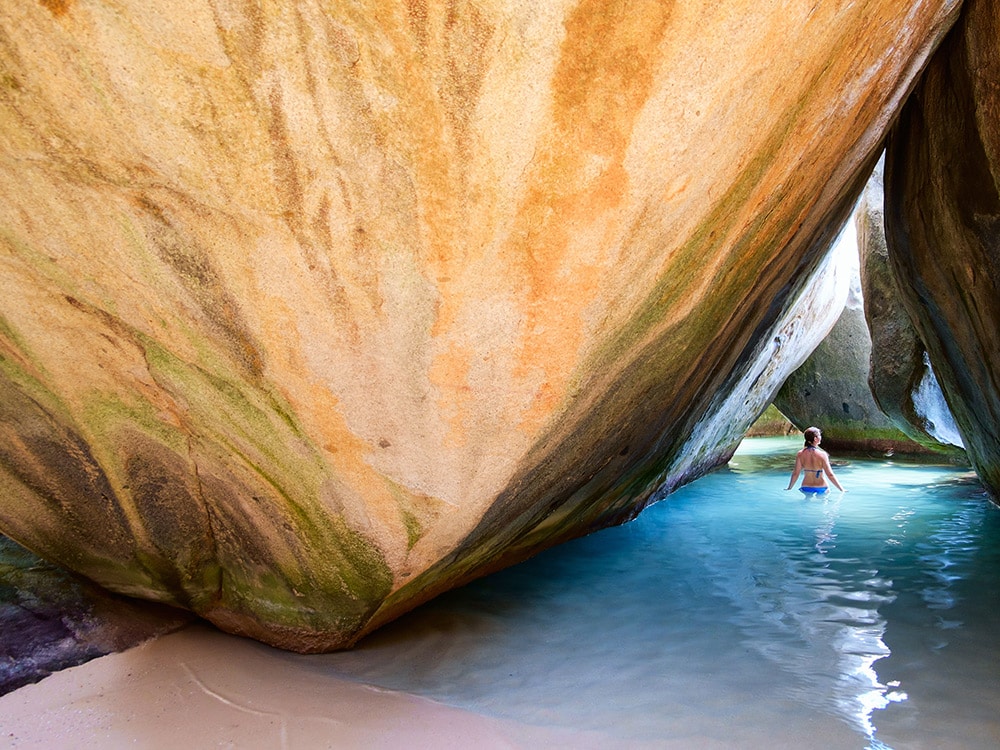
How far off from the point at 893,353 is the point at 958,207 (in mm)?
4252

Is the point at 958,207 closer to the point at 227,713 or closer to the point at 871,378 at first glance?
the point at 227,713

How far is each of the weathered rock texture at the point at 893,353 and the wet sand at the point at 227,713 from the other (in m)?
6.53

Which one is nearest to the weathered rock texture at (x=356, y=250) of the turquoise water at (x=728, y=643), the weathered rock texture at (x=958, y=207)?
the weathered rock texture at (x=958, y=207)

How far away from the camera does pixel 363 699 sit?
2.63 m

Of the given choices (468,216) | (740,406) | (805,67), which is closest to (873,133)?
(805,67)

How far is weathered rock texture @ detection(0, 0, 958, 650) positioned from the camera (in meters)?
1.83

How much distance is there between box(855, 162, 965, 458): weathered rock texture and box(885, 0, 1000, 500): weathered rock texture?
2.04m

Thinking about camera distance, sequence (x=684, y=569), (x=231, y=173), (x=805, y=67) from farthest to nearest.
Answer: (x=684, y=569), (x=805, y=67), (x=231, y=173)

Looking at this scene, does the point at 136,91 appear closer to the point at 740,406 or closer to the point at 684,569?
the point at 684,569

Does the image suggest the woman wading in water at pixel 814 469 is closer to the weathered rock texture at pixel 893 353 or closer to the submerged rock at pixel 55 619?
the weathered rock texture at pixel 893 353

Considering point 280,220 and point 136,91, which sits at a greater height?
point 136,91

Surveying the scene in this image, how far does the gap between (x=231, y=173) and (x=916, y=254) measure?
14.4 feet

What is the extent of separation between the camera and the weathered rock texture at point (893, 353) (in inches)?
292

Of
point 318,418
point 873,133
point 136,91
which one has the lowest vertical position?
point 318,418
